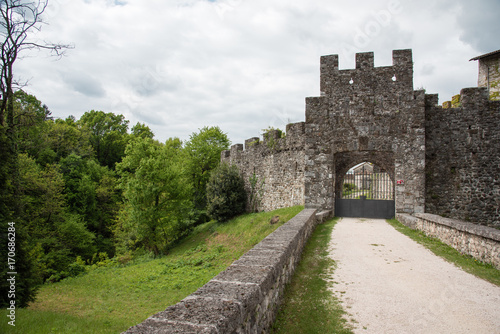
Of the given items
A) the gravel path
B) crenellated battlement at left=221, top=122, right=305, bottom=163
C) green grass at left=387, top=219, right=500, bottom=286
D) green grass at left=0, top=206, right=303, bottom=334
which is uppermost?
crenellated battlement at left=221, top=122, right=305, bottom=163

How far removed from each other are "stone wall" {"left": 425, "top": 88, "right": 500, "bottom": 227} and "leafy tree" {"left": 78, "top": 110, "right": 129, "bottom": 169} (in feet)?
102

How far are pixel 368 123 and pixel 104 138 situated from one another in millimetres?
31551

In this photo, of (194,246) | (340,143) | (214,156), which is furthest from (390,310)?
(214,156)

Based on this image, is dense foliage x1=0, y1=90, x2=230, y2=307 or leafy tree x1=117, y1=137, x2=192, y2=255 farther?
leafy tree x1=117, y1=137, x2=192, y2=255

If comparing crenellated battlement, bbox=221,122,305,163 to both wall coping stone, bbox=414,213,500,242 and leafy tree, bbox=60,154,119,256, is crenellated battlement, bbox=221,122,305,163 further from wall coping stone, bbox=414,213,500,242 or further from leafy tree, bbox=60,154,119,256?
leafy tree, bbox=60,154,119,256

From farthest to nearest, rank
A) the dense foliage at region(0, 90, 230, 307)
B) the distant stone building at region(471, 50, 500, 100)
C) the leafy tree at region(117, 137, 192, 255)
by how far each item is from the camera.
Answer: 1. the leafy tree at region(117, 137, 192, 255)
2. the distant stone building at region(471, 50, 500, 100)
3. the dense foliage at region(0, 90, 230, 307)

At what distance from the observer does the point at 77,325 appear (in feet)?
19.2

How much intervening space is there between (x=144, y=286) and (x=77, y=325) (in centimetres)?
539

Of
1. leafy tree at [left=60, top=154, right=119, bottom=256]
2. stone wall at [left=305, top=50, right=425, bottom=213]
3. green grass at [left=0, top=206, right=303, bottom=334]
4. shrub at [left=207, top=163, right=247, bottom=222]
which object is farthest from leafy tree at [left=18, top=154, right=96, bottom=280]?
stone wall at [left=305, top=50, right=425, bottom=213]

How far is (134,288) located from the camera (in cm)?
1098

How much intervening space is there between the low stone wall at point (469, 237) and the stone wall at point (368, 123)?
3.47 meters

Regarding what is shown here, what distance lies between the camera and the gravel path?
3.20 m

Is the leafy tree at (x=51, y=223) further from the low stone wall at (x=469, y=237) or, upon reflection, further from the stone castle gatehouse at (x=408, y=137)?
the low stone wall at (x=469, y=237)

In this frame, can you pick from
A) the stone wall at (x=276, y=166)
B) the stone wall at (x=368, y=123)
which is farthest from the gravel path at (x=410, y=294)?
the stone wall at (x=276, y=166)
